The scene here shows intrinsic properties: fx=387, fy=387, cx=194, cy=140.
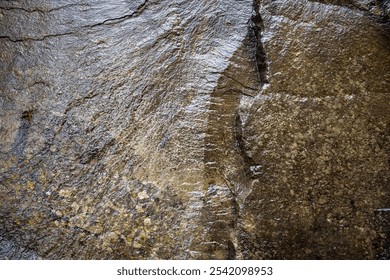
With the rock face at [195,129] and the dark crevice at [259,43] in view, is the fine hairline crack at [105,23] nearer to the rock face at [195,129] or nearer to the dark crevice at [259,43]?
the rock face at [195,129]

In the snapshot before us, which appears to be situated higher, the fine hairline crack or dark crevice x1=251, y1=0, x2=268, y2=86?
the fine hairline crack

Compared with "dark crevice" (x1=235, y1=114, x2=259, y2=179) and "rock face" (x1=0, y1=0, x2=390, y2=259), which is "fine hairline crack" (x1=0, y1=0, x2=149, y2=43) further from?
"dark crevice" (x1=235, y1=114, x2=259, y2=179)

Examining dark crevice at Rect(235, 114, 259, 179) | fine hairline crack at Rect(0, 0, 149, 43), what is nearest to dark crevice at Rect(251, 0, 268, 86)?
dark crevice at Rect(235, 114, 259, 179)

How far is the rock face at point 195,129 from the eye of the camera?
1775mm

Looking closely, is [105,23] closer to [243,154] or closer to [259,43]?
[259,43]

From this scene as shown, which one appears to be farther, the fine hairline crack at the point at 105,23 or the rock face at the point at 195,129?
the fine hairline crack at the point at 105,23

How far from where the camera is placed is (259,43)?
2.03 m

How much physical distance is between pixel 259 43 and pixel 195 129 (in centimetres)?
58

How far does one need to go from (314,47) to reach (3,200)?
1712 millimetres

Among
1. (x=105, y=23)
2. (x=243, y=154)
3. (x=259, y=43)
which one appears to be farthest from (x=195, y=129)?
(x=105, y=23)

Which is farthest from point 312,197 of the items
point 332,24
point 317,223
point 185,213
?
point 332,24

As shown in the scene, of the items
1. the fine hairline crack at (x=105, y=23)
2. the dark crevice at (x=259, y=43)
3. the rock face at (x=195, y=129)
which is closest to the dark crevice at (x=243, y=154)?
the rock face at (x=195, y=129)

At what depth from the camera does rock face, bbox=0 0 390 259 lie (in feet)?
5.82

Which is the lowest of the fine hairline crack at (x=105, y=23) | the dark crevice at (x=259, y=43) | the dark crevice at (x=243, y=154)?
the dark crevice at (x=243, y=154)
